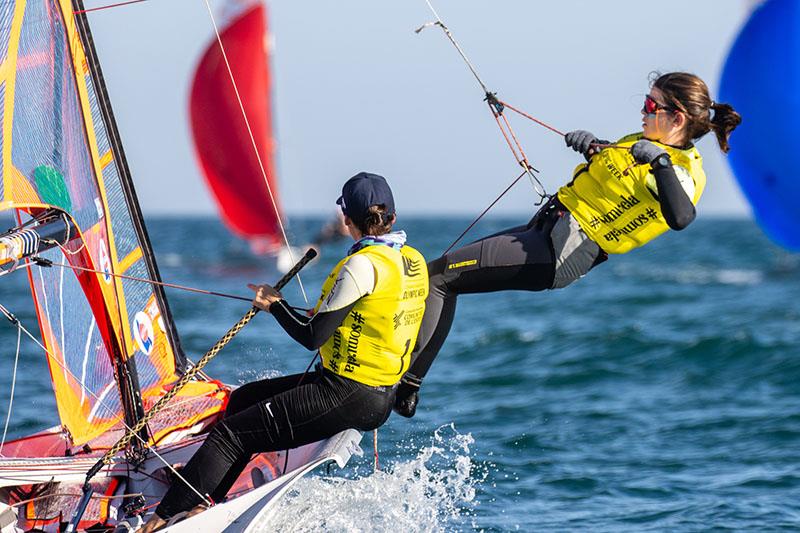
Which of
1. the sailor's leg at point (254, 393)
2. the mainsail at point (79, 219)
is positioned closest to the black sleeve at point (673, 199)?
the sailor's leg at point (254, 393)

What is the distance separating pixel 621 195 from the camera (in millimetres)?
4328

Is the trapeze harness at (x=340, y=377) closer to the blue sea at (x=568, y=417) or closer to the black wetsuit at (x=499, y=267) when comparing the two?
the black wetsuit at (x=499, y=267)

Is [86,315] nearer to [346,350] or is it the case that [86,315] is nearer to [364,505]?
[364,505]

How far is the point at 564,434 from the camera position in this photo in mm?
7520

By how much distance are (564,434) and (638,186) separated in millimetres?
3489

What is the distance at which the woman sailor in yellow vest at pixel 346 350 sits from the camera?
12.8 ft

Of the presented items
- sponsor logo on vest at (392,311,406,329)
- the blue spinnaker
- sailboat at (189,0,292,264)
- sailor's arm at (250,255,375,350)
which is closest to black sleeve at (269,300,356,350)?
sailor's arm at (250,255,375,350)

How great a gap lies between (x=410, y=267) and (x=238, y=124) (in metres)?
21.3

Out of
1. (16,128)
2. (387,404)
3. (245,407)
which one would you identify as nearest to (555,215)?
(387,404)

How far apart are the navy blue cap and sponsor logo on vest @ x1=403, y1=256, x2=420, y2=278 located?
0.16m

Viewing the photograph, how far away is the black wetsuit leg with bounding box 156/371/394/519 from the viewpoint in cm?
404

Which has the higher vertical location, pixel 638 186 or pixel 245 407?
pixel 638 186

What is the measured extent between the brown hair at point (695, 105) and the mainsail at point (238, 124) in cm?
1926

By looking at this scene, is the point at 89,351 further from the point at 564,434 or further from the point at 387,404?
the point at 564,434
